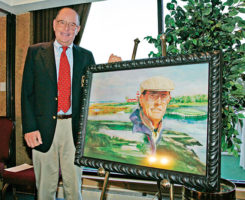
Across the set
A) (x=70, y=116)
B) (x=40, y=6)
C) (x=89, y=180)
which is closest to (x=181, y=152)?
(x=70, y=116)

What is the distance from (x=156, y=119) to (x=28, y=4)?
2.68 m

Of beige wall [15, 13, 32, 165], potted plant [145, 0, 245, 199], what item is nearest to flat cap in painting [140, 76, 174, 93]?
potted plant [145, 0, 245, 199]

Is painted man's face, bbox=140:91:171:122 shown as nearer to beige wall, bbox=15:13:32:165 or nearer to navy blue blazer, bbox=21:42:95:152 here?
navy blue blazer, bbox=21:42:95:152

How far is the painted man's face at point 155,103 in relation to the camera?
1.15 meters

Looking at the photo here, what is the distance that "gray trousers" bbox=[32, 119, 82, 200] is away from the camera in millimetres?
1682

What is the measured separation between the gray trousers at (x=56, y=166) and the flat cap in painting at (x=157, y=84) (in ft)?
2.41

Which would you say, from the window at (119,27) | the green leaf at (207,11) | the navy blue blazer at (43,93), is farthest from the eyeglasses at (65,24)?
the window at (119,27)

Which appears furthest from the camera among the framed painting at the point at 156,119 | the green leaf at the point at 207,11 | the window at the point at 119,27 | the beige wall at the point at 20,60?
the beige wall at the point at 20,60

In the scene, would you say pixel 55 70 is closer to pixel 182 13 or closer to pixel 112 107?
pixel 112 107

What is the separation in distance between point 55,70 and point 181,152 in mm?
1075

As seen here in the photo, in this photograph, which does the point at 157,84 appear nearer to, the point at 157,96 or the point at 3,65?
the point at 157,96

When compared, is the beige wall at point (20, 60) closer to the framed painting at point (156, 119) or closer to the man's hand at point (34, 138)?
the man's hand at point (34, 138)

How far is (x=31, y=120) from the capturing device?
1627mm

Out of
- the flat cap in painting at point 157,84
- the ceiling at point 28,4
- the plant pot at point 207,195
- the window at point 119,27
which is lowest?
the plant pot at point 207,195
